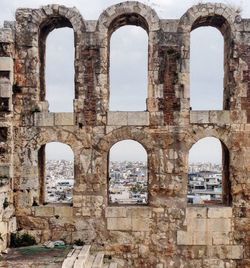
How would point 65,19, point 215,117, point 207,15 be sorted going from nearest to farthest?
point 215,117 → point 207,15 → point 65,19

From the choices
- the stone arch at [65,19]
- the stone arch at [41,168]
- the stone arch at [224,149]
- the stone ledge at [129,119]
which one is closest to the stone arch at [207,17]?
the stone arch at [224,149]

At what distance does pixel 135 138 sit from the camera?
51.5ft

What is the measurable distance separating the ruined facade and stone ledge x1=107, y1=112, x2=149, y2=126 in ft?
0.10

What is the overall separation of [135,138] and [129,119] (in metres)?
0.62

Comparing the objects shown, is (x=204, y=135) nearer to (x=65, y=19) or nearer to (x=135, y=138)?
A: (x=135, y=138)

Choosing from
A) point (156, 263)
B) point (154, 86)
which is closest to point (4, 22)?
point (154, 86)

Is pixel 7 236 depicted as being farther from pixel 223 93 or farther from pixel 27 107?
pixel 223 93

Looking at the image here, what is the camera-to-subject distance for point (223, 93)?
16766mm

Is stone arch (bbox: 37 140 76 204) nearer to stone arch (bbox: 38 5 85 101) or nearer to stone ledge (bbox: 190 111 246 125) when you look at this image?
stone arch (bbox: 38 5 85 101)

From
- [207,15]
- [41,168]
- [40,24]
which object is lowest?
[41,168]

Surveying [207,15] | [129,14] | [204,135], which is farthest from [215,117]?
[129,14]

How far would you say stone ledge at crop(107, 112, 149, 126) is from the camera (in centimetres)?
1564

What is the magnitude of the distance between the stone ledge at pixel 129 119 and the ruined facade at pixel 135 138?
1.2 inches

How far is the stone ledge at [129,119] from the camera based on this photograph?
15.6 meters
